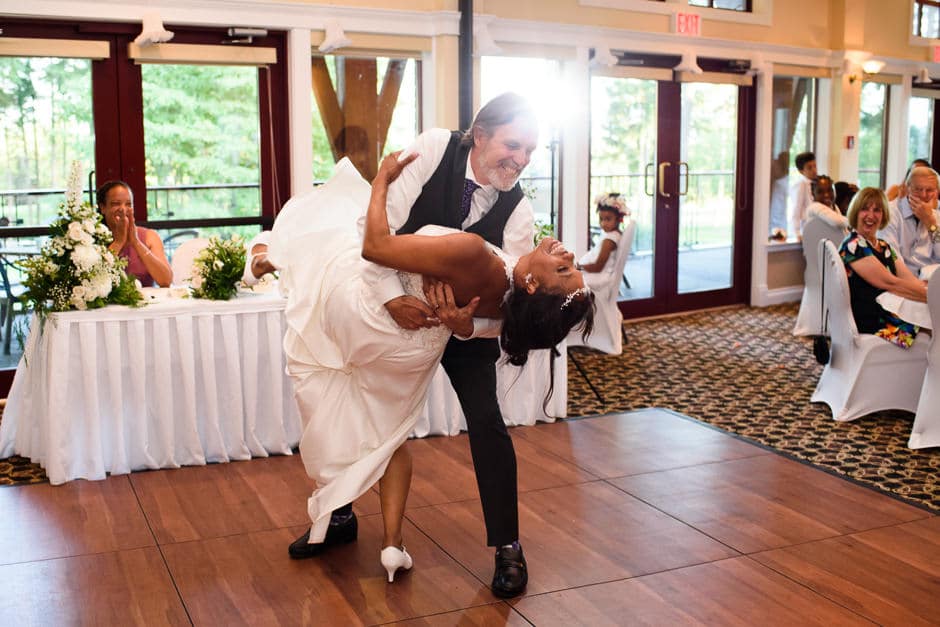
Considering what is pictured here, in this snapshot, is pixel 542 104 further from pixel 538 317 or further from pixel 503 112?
pixel 538 317

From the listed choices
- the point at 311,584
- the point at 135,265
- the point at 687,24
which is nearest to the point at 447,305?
the point at 311,584

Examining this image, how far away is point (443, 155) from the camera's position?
2.97m

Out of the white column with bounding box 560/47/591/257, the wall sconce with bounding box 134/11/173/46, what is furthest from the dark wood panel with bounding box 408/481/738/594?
the white column with bounding box 560/47/591/257

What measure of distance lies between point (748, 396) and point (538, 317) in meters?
3.61

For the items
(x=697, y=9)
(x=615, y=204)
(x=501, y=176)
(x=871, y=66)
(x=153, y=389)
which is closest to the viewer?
(x=501, y=176)

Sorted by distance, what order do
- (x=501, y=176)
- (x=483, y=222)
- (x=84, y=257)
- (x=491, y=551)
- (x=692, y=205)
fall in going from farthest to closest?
(x=692, y=205)
(x=84, y=257)
(x=491, y=551)
(x=483, y=222)
(x=501, y=176)

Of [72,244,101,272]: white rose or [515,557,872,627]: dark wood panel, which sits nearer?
[515,557,872,627]: dark wood panel

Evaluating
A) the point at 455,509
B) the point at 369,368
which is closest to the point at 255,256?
the point at 369,368

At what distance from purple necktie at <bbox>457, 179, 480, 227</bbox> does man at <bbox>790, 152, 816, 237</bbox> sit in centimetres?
779

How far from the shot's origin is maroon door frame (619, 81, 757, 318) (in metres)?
9.16

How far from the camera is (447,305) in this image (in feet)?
9.26

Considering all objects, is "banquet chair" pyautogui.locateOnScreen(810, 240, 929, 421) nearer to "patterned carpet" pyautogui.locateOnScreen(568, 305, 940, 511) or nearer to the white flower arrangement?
"patterned carpet" pyautogui.locateOnScreen(568, 305, 940, 511)

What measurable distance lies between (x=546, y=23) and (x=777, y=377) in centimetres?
344

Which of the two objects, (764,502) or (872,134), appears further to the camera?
(872,134)
